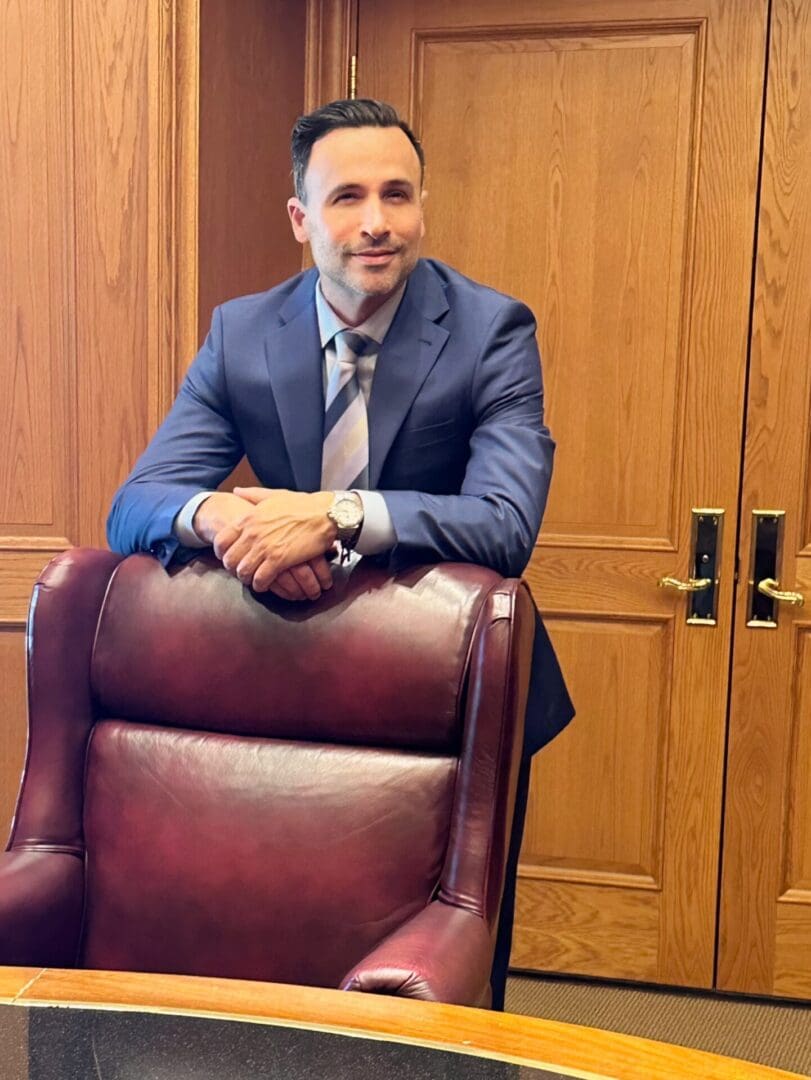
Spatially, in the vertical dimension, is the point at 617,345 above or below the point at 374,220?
below

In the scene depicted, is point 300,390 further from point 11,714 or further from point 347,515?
point 11,714

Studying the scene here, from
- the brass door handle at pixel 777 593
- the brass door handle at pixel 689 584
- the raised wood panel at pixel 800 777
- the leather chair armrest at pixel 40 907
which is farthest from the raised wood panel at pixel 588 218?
the leather chair armrest at pixel 40 907

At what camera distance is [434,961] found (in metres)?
1.22

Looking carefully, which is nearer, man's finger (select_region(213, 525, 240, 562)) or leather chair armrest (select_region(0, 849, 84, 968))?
leather chair armrest (select_region(0, 849, 84, 968))

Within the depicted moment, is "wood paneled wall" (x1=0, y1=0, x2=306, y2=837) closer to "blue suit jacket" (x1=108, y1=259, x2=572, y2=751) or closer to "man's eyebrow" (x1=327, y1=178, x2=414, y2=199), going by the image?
"blue suit jacket" (x1=108, y1=259, x2=572, y2=751)

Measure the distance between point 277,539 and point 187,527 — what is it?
19 cm

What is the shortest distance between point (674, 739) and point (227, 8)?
1863 millimetres

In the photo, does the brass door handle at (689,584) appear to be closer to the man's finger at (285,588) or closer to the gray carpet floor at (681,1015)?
the gray carpet floor at (681,1015)

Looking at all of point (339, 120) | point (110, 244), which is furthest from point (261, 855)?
point (110, 244)

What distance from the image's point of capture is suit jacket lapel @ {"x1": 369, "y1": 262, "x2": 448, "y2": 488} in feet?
5.90

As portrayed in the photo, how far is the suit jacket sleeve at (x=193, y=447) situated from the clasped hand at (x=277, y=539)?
17cm

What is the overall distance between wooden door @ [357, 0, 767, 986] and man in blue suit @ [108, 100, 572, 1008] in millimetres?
1025

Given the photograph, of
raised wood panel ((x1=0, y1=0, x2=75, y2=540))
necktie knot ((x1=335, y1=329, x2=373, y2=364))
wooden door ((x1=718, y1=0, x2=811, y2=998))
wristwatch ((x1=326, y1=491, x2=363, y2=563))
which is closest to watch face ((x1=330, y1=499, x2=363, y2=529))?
wristwatch ((x1=326, y1=491, x2=363, y2=563))

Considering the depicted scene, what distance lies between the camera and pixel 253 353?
1876 millimetres
